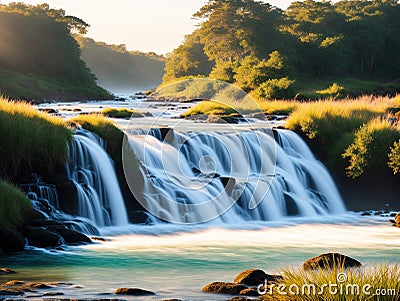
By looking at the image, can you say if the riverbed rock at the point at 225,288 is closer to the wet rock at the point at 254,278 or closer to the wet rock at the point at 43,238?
the wet rock at the point at 254,278

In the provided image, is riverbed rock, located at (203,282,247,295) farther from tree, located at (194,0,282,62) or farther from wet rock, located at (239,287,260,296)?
tree, located at (194,0,282,62)

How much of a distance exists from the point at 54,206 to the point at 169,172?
5226mm

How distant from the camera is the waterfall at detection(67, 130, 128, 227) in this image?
1820 cm

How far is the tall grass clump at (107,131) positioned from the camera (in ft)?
69.7

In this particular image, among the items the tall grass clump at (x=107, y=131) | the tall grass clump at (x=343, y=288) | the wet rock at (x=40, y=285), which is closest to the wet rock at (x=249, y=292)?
the tall grass clump at (x=343, y=288)

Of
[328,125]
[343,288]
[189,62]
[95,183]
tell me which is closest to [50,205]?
[95,183]

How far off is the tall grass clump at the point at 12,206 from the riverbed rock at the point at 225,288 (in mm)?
5434

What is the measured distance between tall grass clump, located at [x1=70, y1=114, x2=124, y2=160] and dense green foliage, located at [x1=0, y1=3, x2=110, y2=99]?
49.3 metres

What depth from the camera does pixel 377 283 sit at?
319 inches

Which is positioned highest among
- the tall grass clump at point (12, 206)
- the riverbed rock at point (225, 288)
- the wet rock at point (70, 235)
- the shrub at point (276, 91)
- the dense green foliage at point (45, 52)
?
the dense green foliage at point (45, 52)

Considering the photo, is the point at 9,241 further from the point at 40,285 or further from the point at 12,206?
the point at 40,285

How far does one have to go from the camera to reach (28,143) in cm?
1803

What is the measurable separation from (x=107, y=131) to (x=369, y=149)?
9641mm

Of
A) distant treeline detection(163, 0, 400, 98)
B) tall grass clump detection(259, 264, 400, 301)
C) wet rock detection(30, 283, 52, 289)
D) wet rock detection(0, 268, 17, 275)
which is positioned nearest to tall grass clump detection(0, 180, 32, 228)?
wet rock detection(0, 268, 17, 275)
